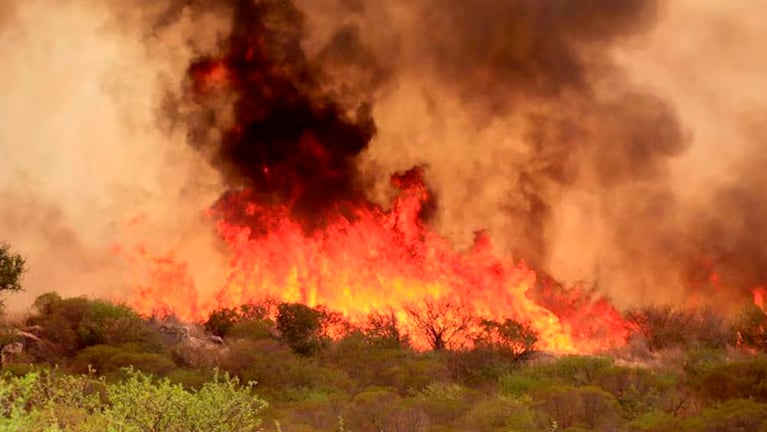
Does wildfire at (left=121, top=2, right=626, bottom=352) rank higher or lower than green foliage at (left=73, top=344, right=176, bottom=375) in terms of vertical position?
higher

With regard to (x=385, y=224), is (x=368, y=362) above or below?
below

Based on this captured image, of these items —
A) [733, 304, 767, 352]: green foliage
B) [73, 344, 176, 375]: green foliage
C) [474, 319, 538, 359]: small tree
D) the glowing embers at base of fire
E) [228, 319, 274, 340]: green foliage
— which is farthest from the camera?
the glowing embers at base of fire

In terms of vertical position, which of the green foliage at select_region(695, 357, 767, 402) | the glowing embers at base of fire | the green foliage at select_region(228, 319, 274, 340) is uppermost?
the glowing embers at base of fire

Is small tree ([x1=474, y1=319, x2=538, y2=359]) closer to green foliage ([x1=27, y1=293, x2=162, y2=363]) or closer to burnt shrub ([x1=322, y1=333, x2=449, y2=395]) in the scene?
burnt shrub ([x1=322, y1=333, x2=449, y2=395])

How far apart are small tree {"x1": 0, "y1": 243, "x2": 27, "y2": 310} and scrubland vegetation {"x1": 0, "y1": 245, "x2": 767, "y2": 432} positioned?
2246 millimetres

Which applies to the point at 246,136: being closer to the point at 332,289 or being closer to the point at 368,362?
the point at 332,289

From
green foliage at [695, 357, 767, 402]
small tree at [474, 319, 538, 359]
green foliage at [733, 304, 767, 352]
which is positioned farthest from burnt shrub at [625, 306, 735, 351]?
green foliage at [695, 357, 767, 402]

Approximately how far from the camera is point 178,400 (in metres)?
20.6

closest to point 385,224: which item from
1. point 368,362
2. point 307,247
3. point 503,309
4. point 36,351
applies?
point 307,247

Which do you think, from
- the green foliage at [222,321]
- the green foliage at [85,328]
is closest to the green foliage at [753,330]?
the green foliage at [222,321]

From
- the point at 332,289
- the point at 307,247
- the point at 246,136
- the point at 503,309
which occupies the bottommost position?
the point at 503,309

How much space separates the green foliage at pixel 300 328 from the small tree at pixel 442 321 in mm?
7655

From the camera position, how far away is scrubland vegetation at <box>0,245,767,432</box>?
22.2 m

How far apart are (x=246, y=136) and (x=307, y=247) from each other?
467 inches
